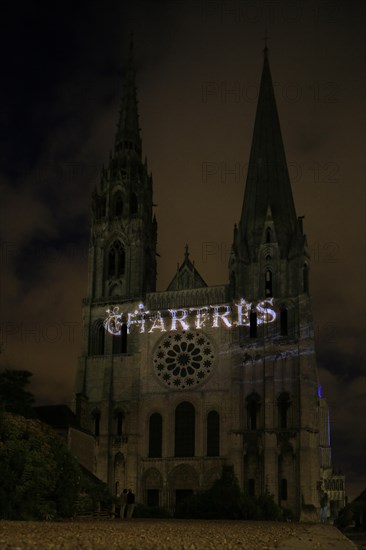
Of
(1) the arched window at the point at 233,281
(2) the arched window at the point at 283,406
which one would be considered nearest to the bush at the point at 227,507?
(2) the arched window at the point at 283,406

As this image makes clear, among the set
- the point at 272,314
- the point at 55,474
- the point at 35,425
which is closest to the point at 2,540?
the point at 55,474

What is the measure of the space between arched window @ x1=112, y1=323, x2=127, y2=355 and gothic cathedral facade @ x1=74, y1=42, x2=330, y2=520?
91mm

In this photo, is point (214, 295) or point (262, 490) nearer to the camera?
point (262, 490)

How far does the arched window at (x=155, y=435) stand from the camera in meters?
53.5

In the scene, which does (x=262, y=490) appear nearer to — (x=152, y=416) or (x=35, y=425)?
(x=152, y=416)

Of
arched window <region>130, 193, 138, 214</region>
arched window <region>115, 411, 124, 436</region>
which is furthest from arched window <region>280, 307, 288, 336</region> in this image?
arched window <region>130, 193, 138, 214</region>

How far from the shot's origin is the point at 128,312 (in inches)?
2249

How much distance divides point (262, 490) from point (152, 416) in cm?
981

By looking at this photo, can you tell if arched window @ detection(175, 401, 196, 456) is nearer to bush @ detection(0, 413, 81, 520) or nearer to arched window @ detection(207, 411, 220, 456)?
arched window @ detection(207, 411, 220, 456)

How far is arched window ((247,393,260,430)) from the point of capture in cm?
5200

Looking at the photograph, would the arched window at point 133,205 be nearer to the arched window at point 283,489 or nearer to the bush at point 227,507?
the arched window at point 283,489

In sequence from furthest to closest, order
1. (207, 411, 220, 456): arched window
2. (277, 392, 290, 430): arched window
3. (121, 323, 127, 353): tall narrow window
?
(121, 323, 127, 353): tall narrow window → (207, 411, 220, 456): arched window → (277, 392, 290, 430): arched window

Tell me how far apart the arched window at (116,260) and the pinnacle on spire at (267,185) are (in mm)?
9812

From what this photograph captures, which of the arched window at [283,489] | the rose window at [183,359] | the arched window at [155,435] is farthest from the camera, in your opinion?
the rose window at [183,359]
